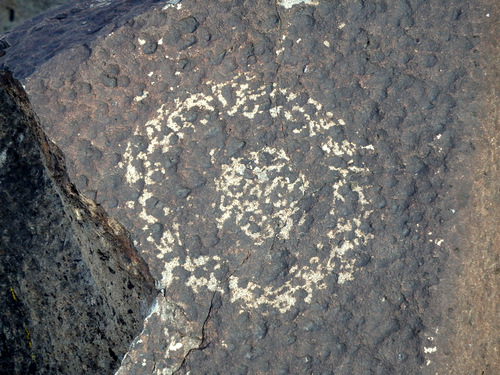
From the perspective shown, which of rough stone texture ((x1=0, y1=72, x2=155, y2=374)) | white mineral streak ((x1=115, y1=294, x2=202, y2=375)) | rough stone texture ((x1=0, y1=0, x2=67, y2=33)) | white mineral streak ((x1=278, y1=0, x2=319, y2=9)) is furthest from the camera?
rough stone texture ((x1=0, y1=0, x2=67, y2=33))

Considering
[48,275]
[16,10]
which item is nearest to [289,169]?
[48,275]

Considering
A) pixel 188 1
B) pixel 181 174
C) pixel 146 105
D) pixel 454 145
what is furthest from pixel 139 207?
pixel 454 145

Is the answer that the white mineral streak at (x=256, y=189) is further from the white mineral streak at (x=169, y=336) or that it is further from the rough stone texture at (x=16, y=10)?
the rough stone texture at (x=16, y=10)

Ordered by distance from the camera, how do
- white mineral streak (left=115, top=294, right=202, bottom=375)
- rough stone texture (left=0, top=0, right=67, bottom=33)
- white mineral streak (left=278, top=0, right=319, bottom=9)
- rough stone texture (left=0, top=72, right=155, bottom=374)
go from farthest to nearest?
rough stone texture (left=0, top=0, right=67, bottom=33) → rough stone texture (left=0, top=72, right=155, bottom=374) → white mineral streak (left=278, top=0, right=319, bottom=9) → white mineral streak (left=115, top=294, right=202, bottom=375)

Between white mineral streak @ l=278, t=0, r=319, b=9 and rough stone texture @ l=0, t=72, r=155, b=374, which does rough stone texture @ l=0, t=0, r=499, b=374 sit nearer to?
white mineral streak @ l=278, t=0, r=319, b=9

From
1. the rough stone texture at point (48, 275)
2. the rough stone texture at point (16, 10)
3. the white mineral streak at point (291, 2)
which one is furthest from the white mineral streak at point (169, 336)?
the rough stone texture at point (16, 10)

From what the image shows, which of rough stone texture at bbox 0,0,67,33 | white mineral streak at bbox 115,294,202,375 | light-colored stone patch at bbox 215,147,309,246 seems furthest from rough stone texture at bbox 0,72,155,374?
rough stone texture at bbox 0,0,67,33

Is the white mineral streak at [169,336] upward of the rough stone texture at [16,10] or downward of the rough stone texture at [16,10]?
downward
